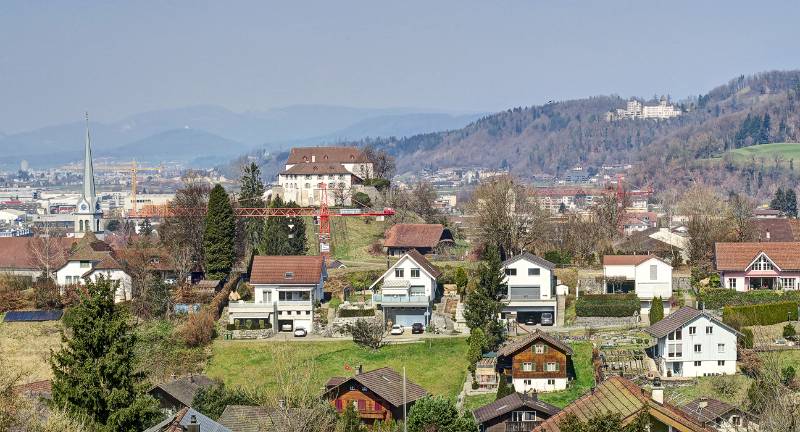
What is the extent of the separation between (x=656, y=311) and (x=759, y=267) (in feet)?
25.6

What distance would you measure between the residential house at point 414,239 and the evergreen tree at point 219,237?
1025 centimetres

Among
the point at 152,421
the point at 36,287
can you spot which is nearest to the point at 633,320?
the point at 152,421

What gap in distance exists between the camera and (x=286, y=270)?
175 feet

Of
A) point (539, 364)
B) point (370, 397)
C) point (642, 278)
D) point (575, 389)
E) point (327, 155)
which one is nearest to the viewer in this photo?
point (370, 397)

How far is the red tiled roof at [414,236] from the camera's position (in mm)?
65062

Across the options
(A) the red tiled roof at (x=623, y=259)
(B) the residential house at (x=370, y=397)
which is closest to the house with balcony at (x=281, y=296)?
(B) the residential house at (x=370, y=397)

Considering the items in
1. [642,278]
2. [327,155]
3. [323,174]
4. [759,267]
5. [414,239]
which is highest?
[327,155]

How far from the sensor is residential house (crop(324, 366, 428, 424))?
39188mm

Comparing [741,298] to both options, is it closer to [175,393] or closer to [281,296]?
[281,296]

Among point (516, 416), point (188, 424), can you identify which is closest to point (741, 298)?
point (516, 416)

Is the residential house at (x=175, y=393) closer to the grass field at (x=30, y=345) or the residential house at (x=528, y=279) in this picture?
the grass field at (x=30, y=345)

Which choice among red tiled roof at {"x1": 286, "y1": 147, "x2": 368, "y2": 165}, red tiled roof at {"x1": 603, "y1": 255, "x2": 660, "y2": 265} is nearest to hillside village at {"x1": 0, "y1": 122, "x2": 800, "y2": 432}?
red tiled roof at {"x1": 603, "y1": 255, "x2": 660, "y2": 265}

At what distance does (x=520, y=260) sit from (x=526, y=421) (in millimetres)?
16844

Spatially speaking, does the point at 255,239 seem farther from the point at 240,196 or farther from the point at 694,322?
the point at 694,322
